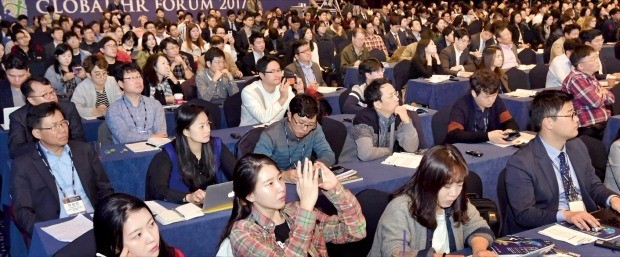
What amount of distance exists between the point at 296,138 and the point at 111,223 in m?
1.92

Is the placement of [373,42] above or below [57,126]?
above

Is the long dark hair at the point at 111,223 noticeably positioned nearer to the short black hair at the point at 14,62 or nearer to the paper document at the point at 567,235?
the paper document at the point at 567,235

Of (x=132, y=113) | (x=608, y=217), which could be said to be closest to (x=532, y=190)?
(x=608, y=217)

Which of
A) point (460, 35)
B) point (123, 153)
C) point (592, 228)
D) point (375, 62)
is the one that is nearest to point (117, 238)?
point (592, 228)

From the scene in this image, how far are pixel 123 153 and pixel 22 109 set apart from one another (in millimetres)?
742

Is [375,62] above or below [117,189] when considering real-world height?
above

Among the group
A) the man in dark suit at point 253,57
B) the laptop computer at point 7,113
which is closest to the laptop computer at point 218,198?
the laptop computer at point 7,113

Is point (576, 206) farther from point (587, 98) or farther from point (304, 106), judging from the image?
point (587, 98)

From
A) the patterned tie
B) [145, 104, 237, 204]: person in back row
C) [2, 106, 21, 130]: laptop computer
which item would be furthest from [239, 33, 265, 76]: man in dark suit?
the patterned tie

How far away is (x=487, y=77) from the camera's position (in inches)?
175

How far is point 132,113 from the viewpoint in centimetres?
488

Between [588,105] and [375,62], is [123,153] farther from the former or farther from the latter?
[588,105]

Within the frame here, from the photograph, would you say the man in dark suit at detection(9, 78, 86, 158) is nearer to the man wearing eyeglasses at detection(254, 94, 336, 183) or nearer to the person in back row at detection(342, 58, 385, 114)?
the man wearing eyeglasses at detection(254, 94, 336, 183)

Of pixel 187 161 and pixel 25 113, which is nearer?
pixel 187 161
